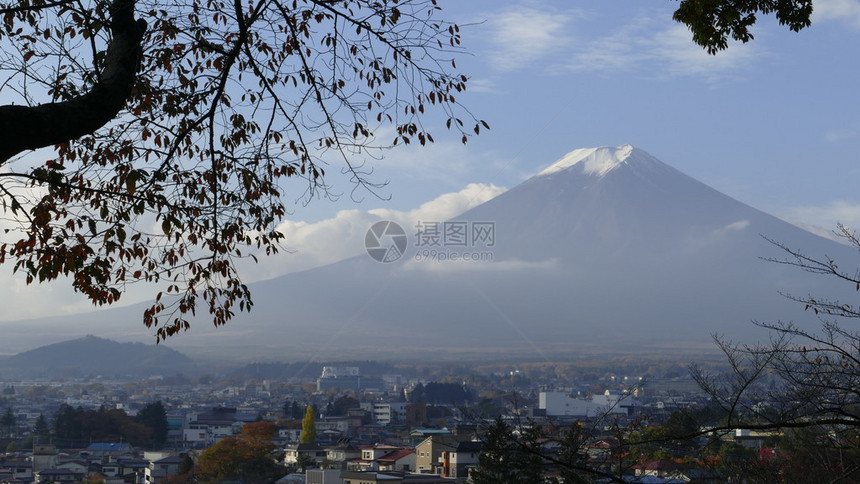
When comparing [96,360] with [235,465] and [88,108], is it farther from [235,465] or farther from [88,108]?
[88,108]

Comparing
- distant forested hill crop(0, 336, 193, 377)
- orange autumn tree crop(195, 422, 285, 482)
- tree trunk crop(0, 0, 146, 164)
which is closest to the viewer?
tree trunk crop(0, 0, 146, 164)

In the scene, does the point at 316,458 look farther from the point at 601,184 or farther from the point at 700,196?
the point at 700,196

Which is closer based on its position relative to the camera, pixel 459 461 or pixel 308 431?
pixel 459 461

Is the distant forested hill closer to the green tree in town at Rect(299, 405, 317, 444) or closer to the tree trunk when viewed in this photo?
the green tree in town at Rect(299, 405, 317, 444)

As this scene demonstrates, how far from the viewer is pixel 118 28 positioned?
4.00 m

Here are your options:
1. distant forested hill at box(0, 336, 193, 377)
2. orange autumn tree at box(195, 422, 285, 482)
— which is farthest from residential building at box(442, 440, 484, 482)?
distant forested hill at box(0, 336, 193, 377)

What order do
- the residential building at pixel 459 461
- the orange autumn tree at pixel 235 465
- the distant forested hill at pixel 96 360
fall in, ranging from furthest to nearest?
the distant forested hill at pixel 96 360, the orange autumn tree at pixel 235 465, the residential building at pixel 459 461

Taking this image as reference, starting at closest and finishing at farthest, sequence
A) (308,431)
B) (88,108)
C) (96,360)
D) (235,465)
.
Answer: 1. (88,108)
2. (235,465)
3. (308,431)
4. (96,360)

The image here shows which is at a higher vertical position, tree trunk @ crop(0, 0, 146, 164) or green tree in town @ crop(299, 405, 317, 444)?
tree trunk @ crop(0, 0, 146, 164)

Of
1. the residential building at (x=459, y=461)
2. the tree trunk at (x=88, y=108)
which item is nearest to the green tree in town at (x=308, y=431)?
the residential building at (x=459, y=461)

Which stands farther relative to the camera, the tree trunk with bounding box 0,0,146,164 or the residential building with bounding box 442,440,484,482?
the residential building with bounding box 442,440,484,482

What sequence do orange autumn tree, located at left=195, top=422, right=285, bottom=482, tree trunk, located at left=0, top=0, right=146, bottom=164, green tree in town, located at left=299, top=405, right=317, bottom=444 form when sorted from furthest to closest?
1. green tree in town, located at left=299, top=405, right=317, bottom=444
2. orange autumn tree, located at left=195, top=422, right=285, bottom=482
3. tree trunk, located at left=0, top=0, right=146, bottom=164

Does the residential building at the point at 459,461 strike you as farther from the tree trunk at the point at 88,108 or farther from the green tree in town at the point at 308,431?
the tree trunk at the point at 88,108

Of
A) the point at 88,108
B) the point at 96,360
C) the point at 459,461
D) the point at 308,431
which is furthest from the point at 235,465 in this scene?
the point at 96,360
